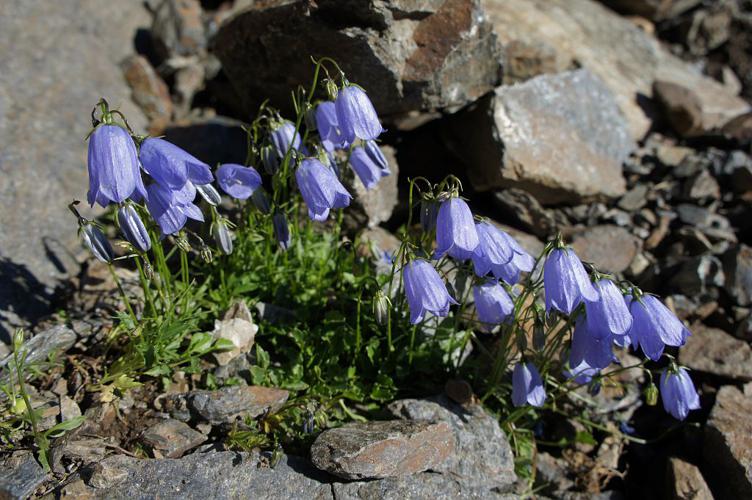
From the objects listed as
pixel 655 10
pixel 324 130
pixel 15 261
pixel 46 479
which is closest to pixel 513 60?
pixel 324 130

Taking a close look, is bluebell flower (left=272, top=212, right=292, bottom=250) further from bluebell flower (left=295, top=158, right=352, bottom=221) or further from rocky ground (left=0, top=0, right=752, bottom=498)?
rocky ground (left=0, top=0, right=752, bottom=498)

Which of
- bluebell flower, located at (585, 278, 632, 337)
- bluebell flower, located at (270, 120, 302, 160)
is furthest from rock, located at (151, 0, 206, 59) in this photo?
bluebell flower, located at (585, 278, 632, 337)

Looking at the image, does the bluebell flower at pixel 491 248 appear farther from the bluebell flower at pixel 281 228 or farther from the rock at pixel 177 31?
the rock at pixel 177 31

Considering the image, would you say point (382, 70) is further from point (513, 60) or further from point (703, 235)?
point (703, 235)

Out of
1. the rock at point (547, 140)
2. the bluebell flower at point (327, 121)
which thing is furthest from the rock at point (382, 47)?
the bluebell flower at point (327, 121)

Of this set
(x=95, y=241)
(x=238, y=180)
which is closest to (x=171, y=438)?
(x=95, y=241)
